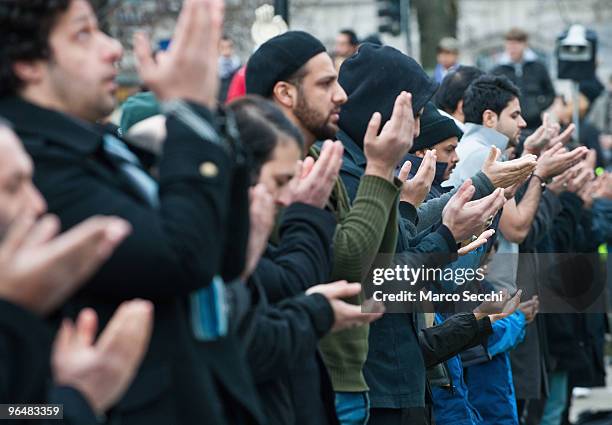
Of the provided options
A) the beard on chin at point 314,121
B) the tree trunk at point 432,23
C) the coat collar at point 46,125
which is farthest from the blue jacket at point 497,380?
the tree trunk at point 432,23

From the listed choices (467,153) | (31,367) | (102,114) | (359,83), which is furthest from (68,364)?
(467,153)

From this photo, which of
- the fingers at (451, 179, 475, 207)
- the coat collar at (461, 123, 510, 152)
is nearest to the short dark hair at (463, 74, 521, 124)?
the coat collar at (461, 123, 510, 152)

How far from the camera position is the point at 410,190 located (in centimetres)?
613

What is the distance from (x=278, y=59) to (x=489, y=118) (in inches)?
122

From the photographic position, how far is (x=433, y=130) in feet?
23.9

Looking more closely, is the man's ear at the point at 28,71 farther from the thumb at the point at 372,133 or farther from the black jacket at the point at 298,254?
the thumb at the point at 372,133

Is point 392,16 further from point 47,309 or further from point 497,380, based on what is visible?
point 47,309

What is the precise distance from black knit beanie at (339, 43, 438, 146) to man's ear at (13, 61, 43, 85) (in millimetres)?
2893

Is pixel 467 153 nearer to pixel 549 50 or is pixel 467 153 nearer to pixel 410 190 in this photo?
pixel 410 190

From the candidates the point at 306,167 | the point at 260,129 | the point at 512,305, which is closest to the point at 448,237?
the point at 306,167

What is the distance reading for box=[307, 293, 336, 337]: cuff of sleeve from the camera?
4.23m

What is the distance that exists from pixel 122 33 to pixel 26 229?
79.0 ft

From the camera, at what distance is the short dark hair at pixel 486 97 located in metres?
8.57

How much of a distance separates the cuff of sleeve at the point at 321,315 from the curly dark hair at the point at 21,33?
3.73 ft
